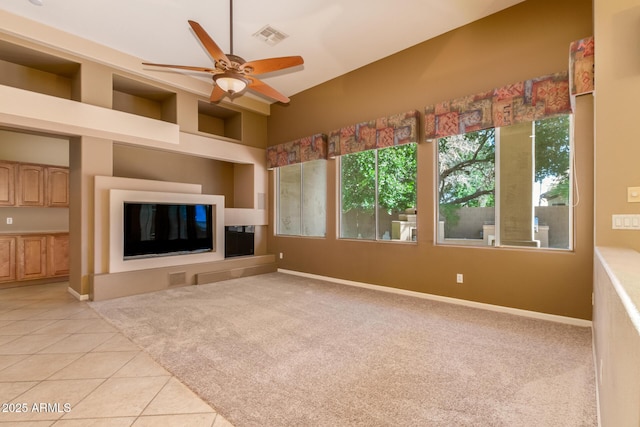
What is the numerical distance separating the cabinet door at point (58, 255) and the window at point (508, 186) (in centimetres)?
660

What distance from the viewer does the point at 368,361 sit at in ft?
8.04

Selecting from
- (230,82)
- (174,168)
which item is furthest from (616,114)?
(174,168)

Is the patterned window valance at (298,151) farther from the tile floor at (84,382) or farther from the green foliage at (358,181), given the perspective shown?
Result: the tile floor at (84,382)

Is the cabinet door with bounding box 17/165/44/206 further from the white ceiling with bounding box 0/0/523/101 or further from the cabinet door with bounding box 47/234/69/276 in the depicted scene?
the white ceiling with bounding box 0/0/523/101

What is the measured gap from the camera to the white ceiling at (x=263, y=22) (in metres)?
3.64

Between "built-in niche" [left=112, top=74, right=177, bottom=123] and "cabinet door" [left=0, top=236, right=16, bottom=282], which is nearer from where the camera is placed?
"cabinet door" [left=0, top=236, right=16, bottom=282]

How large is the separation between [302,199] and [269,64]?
3448 mm

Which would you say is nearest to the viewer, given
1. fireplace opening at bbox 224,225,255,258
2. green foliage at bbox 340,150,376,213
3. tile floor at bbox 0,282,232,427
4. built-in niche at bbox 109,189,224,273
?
tile floor at bbox 0,282,232,427

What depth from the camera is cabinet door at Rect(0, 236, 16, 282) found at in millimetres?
4922

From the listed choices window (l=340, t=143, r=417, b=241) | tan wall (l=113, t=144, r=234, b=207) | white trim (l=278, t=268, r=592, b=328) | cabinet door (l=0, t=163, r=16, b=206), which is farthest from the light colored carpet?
cabinet door (l=0, t=163, r=16, b=206)

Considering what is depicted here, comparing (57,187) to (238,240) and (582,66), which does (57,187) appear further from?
(582,66)

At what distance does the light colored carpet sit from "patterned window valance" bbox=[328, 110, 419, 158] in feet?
7.97

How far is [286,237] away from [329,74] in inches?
130

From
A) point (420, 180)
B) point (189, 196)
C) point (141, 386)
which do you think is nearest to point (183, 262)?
point (189, 196)
